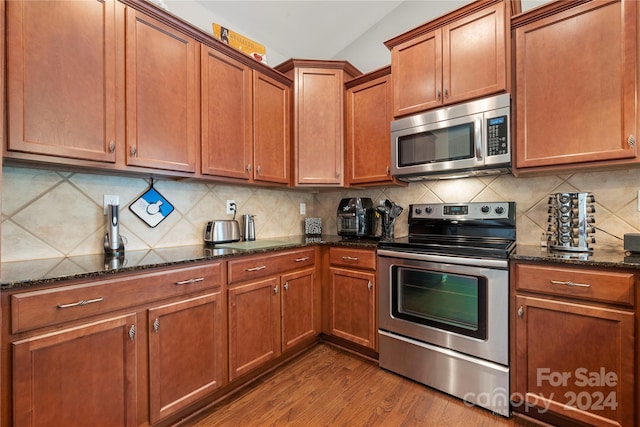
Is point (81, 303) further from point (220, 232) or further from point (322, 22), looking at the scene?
point (322, 22)

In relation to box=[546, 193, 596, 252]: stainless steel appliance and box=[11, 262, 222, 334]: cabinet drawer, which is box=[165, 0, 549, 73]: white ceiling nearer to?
box=[546, 193, 596, 252]: stainless steel appliance

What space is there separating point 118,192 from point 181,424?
1364 mm

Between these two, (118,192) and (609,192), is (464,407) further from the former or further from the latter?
(118,192)

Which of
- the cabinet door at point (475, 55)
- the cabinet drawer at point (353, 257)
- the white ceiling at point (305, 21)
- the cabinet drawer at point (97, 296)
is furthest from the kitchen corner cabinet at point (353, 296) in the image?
the white ceiling at point (305, 21)

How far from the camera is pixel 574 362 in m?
1.42

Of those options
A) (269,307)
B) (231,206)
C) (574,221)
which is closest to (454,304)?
(574,221)

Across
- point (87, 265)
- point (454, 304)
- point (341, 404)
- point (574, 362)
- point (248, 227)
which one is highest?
point (248, 227)

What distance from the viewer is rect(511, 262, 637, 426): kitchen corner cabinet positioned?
1.32 m

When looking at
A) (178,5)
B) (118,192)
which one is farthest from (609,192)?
(178,5)

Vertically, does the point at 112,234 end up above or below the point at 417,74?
below

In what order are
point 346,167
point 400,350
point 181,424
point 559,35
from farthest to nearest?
point 346,167 → point 400,350 → point 559,35 → point 181,424

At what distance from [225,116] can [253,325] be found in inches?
56.2

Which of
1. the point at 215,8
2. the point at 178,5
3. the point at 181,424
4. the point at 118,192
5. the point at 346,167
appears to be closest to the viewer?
the point at 181,424

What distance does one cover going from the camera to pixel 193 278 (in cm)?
156
